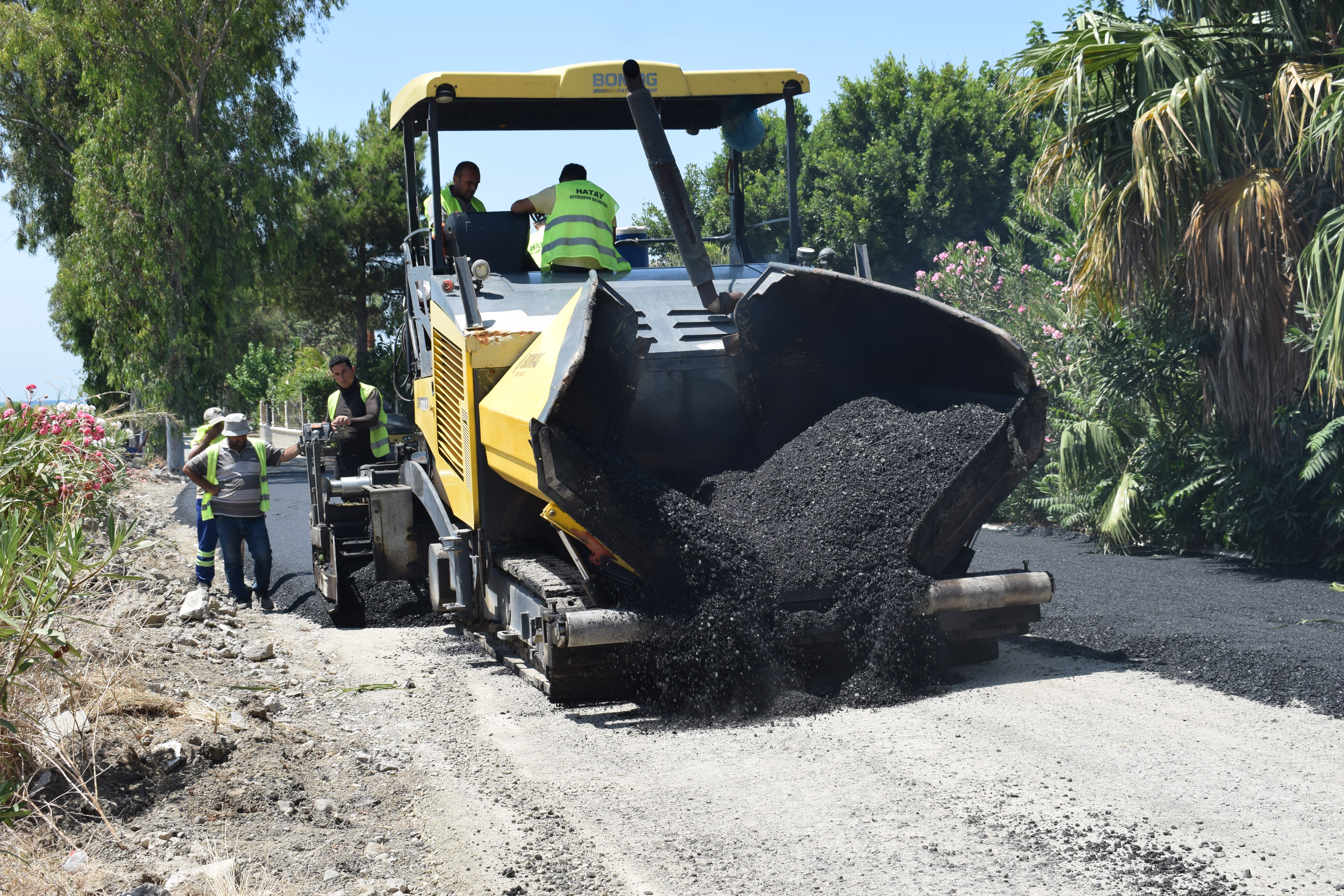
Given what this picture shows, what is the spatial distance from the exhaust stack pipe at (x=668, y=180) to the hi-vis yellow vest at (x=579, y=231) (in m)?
0.81

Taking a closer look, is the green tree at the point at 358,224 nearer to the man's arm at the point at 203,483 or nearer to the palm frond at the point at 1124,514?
the man's arm at the point at 203,483

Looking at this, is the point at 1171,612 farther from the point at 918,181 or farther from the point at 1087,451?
the point at 918,181

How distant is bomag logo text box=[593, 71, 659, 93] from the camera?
20.1ft

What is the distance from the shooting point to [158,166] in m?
21.4

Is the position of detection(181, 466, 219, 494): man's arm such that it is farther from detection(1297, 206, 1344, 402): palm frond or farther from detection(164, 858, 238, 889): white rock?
detection(1297, 206, 1344, 402): palm frond

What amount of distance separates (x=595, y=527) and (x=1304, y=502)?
6.14 metres

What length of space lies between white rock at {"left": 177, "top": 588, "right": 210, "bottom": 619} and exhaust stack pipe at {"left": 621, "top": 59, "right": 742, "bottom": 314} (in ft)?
11.5

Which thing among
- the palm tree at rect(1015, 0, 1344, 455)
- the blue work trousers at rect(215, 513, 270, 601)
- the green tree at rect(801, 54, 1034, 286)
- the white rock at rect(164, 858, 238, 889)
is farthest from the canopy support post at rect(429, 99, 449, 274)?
the green tree at rect(801, 54, 1034, 286)

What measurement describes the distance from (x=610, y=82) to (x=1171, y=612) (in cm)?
433

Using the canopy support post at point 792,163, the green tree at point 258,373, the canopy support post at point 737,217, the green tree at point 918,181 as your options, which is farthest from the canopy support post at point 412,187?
the green tree at point 258,373

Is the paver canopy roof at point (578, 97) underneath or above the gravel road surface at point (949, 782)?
Result: above

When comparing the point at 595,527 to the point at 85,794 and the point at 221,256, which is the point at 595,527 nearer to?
the point at 85,794

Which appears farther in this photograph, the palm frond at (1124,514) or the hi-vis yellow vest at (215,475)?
the palm frond at (1124,514)

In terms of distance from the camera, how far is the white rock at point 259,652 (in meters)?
5.92
